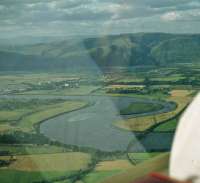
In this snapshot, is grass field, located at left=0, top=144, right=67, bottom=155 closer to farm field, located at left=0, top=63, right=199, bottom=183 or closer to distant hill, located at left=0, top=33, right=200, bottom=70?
farm field, located at left=0, top=63, right=199, bottom=183

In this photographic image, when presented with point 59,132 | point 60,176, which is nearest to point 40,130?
point 59,132

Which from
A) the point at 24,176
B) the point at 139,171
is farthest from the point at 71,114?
the point at 139,171

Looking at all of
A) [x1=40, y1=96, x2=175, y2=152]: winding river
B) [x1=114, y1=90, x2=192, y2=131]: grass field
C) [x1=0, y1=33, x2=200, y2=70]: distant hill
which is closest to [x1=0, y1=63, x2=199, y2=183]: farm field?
[x1=114, y1=90, x2=192, y2=131]: grass field

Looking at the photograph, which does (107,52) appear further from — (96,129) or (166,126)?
(166,126)

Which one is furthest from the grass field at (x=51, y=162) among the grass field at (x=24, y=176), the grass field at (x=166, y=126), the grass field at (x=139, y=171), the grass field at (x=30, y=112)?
the grass field at (x=139, y=171)

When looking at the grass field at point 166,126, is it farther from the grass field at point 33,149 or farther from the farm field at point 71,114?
the grass field at point 33,149

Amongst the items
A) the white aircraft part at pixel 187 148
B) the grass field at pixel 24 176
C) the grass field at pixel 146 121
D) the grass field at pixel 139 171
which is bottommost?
the grass field at pixel 24 176

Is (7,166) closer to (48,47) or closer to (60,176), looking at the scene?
(60,176)
